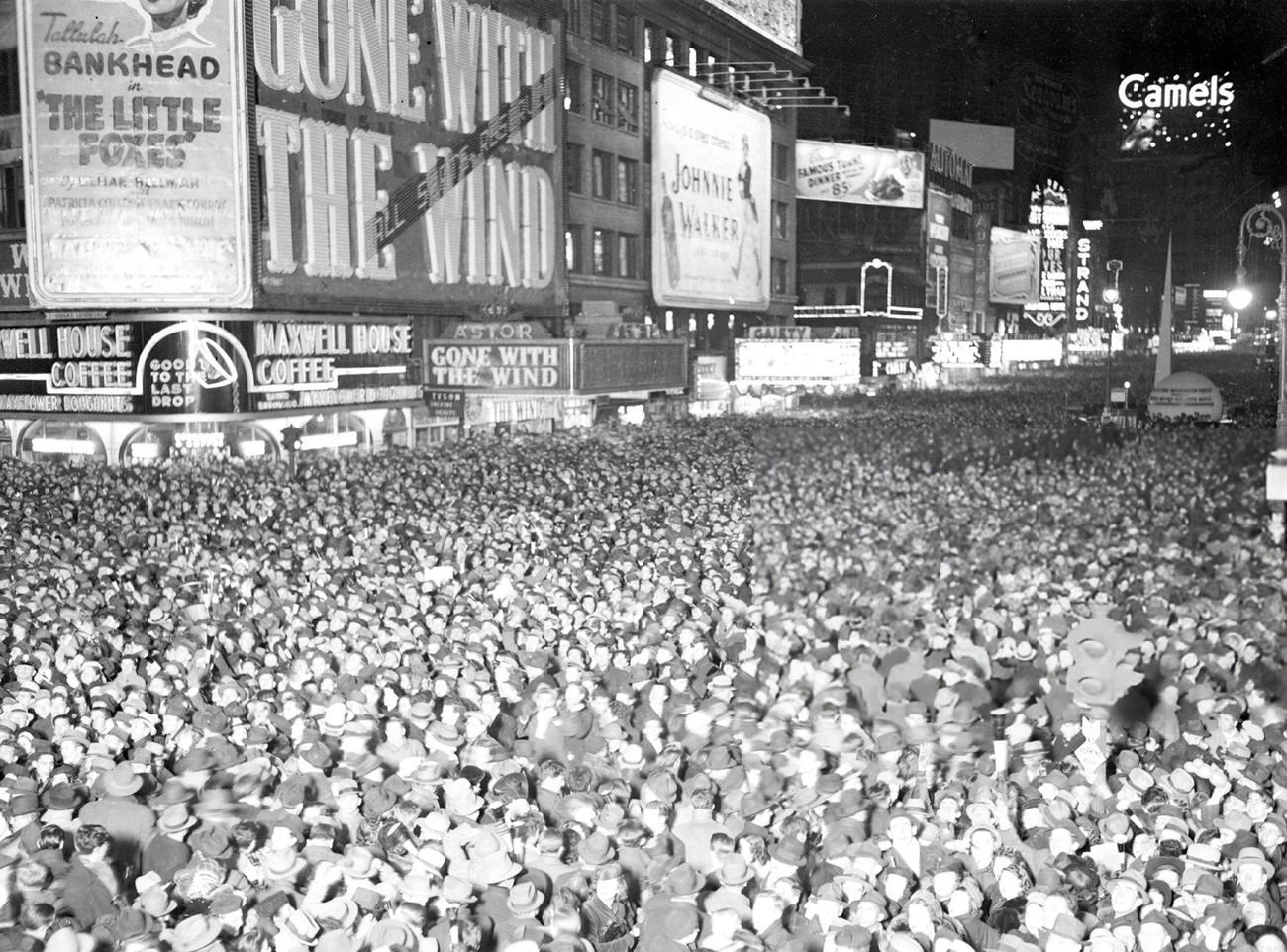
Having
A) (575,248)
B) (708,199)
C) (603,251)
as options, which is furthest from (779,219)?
(575,248)

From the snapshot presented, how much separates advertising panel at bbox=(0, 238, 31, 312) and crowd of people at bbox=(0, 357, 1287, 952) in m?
26.5

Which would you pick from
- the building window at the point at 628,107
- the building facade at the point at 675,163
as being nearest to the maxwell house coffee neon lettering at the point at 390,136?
the building facade at the point at 675,163

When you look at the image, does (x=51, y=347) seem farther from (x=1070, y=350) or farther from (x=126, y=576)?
(x=1070, y=350)

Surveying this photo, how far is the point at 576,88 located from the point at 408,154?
1449cm

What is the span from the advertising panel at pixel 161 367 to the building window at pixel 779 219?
135 feet

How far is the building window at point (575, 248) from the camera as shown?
57688 millimetres

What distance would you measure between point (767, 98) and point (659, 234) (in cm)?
1721

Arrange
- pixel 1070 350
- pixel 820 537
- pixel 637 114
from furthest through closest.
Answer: pixel 1070 350 → pixel 637 114 → pixel 820 537

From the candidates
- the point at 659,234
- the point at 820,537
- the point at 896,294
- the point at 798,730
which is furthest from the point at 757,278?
the point at 798,730

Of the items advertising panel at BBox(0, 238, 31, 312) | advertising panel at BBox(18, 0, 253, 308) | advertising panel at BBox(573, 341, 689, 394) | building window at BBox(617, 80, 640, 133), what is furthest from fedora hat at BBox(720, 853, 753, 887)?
building window at BBox(617, 80, 640, 133)

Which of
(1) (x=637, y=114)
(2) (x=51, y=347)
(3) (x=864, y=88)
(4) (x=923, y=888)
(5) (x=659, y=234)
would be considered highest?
(3) (x=864, y=88)

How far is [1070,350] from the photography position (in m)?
163

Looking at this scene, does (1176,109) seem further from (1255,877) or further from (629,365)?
(1255,877)

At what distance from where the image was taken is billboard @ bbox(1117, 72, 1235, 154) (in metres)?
143
